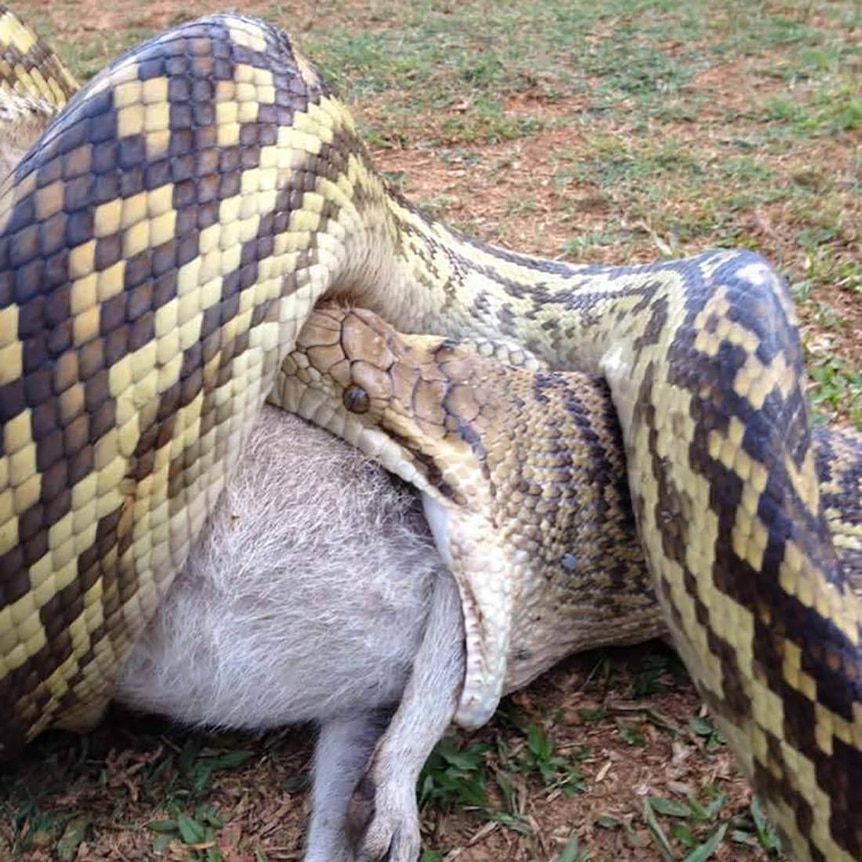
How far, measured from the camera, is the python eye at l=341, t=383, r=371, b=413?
2.24 meters

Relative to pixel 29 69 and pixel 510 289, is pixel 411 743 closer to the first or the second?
pixel 510 289

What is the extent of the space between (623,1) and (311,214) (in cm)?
712

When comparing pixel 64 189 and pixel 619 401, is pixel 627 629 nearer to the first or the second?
pixel 619 401

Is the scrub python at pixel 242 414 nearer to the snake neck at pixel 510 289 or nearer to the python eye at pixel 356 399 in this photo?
the python eye at pixel 356 399

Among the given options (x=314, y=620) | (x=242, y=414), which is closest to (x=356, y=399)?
(x=242, y=414)

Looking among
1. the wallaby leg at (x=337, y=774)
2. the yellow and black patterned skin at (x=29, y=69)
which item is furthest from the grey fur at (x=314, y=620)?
the yellow and black patterned skin at (x=29, y=69)

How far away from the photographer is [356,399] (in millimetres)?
2250

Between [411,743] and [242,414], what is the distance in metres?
0.69

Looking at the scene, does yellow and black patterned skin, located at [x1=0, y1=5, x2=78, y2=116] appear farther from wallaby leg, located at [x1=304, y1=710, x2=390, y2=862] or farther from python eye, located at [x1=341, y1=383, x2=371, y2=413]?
wallaby leg, located at [x1=304, y1=710, x2=390, y2=862]

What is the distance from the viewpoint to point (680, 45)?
7.48 m

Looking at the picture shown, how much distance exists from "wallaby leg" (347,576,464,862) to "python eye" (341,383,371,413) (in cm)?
39

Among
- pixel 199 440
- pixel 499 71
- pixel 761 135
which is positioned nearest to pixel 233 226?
pixel 199 440

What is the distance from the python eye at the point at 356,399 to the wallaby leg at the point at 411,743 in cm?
39

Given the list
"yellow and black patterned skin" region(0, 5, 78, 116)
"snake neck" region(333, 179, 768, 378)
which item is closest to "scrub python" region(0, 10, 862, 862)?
"snake neck" region(333, 179, 768, 378)
